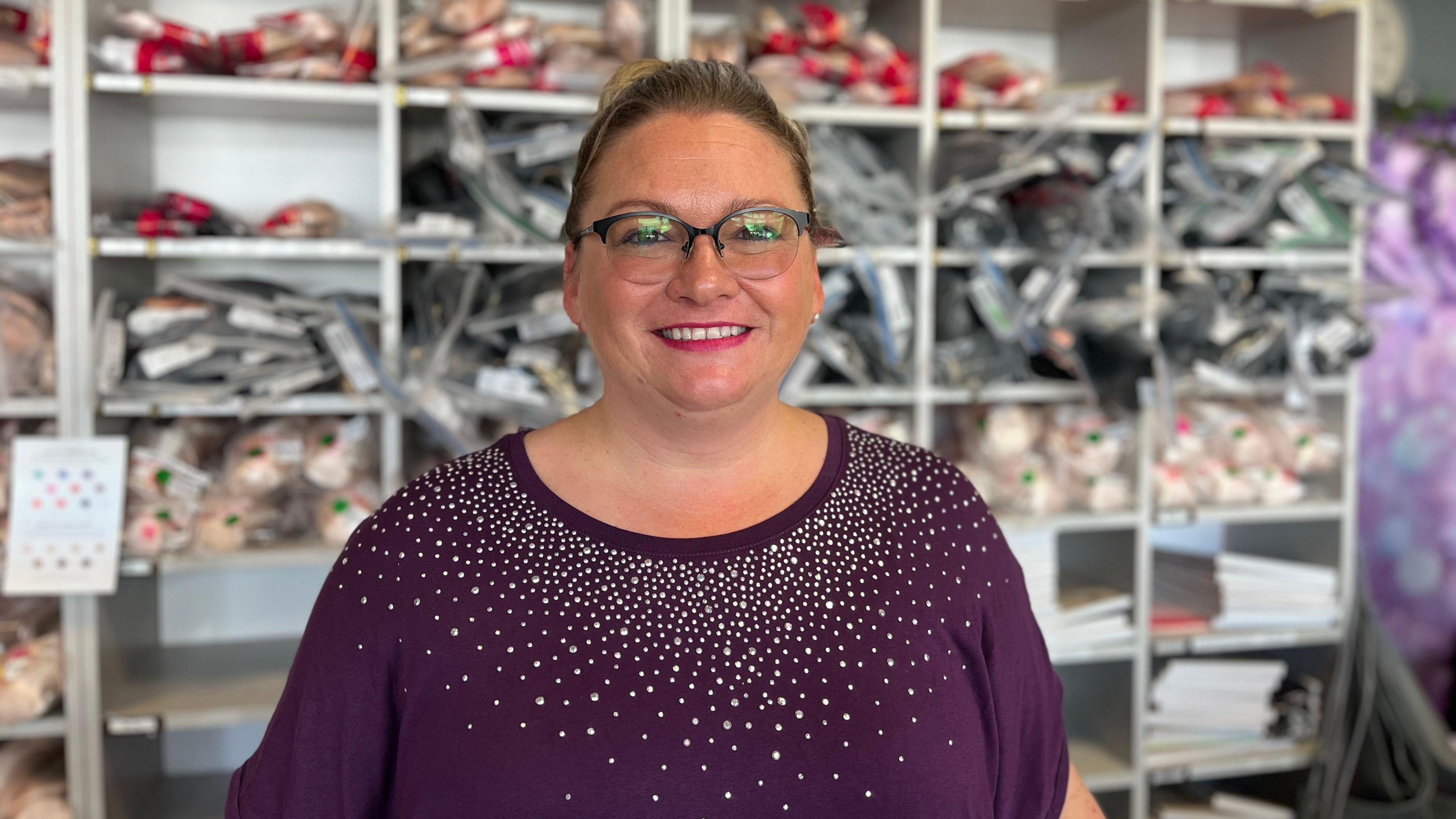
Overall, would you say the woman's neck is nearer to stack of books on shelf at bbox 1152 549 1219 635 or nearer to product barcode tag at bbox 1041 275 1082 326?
product barcode tag at bbox 1041 275 1082 326

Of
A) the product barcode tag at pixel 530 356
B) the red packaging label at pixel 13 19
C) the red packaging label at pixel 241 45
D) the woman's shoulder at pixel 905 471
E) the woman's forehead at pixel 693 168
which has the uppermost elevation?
the red packaging label at pixel 13 19

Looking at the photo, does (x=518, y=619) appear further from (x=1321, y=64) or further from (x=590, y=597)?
(x=1321, y=64)

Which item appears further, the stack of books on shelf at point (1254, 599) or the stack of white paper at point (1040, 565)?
the stack of books on shelf at point (1254, 599)

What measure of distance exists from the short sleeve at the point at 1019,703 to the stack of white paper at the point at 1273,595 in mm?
A: 1633

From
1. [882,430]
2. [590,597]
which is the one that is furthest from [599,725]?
[882,430]

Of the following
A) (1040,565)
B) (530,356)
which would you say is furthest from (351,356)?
(1040,565)

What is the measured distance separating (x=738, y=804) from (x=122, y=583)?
183cm

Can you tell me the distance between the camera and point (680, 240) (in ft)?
3.41

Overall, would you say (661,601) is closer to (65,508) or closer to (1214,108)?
(65,508)

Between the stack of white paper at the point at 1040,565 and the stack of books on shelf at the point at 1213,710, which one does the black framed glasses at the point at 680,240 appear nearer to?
the stack of white paper at the point at 1040,565

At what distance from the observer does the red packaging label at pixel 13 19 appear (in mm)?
2123

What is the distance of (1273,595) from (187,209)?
261 centimetres

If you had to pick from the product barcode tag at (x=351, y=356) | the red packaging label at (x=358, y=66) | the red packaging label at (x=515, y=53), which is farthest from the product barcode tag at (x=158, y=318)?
the red packaging label at (x=515, y=53)

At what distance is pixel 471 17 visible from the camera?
7.15ft
